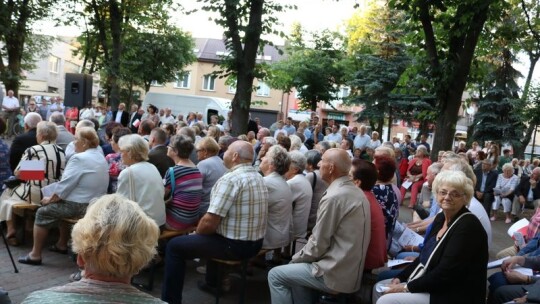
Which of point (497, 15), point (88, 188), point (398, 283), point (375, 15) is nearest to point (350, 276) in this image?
point (398, 283)

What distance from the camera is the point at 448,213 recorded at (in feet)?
12.8

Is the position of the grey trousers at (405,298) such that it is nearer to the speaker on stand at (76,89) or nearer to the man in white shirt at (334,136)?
the man in white shirt at (334,136)

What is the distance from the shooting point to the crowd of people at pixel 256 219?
2.19m

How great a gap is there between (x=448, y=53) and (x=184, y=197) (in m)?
6.76

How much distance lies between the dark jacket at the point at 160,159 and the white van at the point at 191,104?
18.2 metres

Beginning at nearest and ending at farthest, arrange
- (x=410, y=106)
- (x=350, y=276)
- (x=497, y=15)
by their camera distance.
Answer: (x=350, y=276) → (x=497, y=15) → (x=410, y=106)

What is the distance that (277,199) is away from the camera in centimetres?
524

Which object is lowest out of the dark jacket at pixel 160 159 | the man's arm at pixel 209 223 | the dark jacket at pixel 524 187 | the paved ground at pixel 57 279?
the paved ground at pixel 57 279

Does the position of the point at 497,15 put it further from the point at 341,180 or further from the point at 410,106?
the point at 410,106

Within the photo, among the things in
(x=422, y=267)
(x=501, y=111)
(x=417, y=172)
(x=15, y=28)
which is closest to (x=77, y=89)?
(x=15, y=28)

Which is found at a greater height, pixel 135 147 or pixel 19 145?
pixel 135 147

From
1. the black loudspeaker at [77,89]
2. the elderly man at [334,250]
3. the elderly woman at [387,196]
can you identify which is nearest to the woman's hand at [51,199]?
the elderly man at [334,250]

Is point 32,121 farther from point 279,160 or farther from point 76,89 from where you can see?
point 76,89

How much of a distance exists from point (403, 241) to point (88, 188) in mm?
3536
